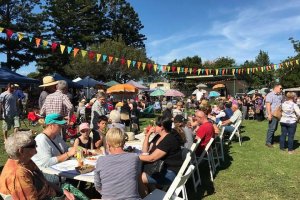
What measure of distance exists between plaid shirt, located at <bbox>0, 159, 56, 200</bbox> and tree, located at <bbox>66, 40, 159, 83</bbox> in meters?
29.9

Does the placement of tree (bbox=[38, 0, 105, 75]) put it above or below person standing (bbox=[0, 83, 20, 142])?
above

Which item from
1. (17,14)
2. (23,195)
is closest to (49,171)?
(23,195)

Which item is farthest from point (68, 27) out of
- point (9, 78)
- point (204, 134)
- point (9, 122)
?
point (204, 134)

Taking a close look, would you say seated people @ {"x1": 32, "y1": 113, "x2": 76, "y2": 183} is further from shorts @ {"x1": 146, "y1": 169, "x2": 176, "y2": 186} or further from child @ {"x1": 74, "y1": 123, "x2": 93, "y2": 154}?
shorts @ {"x1": 146, "y1": 169, "x2": 176, "y2": 186}

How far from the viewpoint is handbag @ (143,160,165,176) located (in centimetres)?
430

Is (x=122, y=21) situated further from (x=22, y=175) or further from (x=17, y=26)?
(x=22, y=175)

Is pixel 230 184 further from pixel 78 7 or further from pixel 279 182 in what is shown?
pixel 78 7

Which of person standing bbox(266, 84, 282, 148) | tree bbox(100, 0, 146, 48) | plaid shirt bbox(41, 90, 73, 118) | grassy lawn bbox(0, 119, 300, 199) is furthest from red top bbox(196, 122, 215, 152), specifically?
tree bbox(100, 0, 146, 48)

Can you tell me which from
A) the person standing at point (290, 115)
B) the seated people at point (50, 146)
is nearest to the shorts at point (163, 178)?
the seated people at point (50, 146)

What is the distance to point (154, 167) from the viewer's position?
169 inches

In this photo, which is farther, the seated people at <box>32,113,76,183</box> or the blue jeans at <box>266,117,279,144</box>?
the blue jeans at <box>266,117,279,144</box>

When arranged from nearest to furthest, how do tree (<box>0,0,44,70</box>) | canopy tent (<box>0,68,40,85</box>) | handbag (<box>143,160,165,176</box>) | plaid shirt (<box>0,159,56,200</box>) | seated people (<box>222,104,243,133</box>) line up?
plaid shirt (<box>0,159,56,200</box>), handbag (<box>143,160,165,176</box>), seated people (<box>222,104,243,133</box>), canopy tent (<box>0,68,40,85</box>), tree (<box>0,0,44,70</box>)

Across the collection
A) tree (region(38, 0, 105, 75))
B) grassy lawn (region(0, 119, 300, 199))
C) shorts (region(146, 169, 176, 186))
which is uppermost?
tree (region(38, 0, 105, 75))

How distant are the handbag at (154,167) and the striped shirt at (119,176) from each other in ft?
3.65
